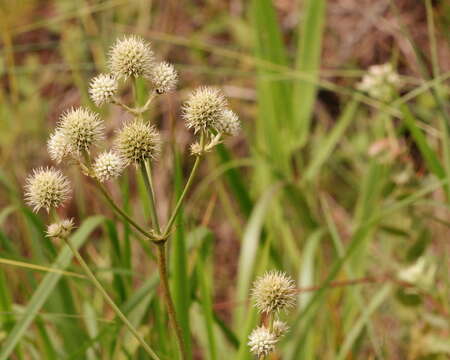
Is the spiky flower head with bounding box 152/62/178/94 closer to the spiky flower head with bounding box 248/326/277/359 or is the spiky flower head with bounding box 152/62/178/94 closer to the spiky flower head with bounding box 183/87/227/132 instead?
the spiky flower head with bounding box 183/87/227/132

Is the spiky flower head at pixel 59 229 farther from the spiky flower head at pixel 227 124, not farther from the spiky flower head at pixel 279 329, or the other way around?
the spiky flower head at pixel 279 329

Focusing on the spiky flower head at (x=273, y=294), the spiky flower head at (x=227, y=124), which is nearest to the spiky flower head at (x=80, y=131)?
the spiky flower head at (x=227, y=124)

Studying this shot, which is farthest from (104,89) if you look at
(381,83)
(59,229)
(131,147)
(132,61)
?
(381,83)

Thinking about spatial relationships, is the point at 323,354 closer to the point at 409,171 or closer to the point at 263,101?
the point at 409,171

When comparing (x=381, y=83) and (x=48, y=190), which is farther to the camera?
(x=381, y=83)

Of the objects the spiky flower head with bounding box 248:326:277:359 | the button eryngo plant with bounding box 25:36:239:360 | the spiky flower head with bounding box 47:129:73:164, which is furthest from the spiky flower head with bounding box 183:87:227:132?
the spiky flower head with bounding box 248:326:277:359

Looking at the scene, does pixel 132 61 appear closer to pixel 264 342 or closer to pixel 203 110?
pixel 203 110
